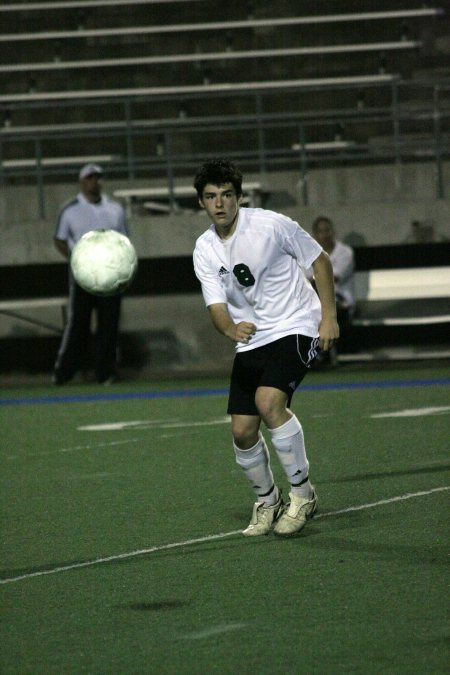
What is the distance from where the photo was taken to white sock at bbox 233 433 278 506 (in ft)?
19.8

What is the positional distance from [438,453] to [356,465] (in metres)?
0.62

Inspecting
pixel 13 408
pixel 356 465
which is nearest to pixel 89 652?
pixel 356 465

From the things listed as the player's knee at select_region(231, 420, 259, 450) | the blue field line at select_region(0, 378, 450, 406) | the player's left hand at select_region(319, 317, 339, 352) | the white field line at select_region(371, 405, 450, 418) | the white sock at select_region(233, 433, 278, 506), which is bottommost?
the blue field line at select_region(0, 378, 450, 406)

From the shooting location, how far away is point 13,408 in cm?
1247

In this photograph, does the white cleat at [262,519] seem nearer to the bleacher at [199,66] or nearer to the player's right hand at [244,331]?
the player's right hand at [244,331]

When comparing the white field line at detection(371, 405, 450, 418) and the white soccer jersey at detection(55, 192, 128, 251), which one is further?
the white soccer jersey at detection(55, 192, 128, 251)

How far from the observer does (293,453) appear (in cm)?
595

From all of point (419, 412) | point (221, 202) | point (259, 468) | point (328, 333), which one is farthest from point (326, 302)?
point (419, 412)

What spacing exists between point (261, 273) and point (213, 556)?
4.24ft

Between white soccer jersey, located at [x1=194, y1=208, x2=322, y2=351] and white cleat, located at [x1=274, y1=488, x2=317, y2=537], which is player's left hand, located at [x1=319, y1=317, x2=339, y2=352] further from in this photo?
white cleat, located at [x1=274, y1=488, x2=317, y2=537]

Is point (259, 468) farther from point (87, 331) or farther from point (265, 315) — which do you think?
point (87, 331)

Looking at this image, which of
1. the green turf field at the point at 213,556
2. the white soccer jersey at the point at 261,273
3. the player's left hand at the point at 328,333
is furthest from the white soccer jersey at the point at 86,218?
the player's left hand at the point at 328,333

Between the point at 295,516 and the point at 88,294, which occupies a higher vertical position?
the point at 295,516

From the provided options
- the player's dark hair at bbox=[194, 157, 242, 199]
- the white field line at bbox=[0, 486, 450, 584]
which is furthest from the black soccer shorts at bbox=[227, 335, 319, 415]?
the player's dark hair at bbox=[194, 157, 242, 199]
